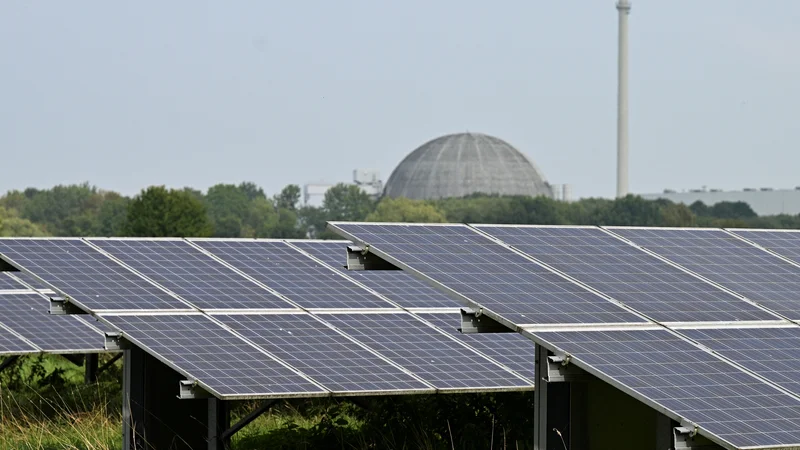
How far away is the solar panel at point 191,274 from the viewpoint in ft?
49.8

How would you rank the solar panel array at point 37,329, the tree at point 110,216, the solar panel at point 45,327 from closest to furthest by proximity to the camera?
1. the solar panel array at point 37,329
2. the solar panel at point 45,327
3. the tree at point 110,216

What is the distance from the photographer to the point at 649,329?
33.7 ft

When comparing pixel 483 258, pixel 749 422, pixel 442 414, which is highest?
pixel 483 258

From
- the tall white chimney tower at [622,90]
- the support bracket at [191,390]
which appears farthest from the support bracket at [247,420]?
the tall white chimney tower at [622,90]

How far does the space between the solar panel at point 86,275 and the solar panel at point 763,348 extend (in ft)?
21.1

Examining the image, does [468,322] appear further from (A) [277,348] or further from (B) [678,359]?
(A) [277,348]

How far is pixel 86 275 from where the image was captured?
15000 millimetres

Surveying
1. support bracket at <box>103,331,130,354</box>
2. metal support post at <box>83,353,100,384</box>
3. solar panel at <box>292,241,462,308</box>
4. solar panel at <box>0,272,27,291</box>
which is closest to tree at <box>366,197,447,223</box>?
solar panel at <box>0,272,27,291</box>

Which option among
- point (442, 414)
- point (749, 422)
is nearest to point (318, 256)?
point (442, 414)

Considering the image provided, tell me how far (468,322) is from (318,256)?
818 cm

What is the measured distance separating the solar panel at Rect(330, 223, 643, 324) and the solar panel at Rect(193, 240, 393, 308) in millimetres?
3757

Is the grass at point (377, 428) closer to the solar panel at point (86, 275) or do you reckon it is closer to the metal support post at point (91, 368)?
the solar panel at point (86, 275)

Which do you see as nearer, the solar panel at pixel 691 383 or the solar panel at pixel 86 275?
the solar panel at pixel 691 383

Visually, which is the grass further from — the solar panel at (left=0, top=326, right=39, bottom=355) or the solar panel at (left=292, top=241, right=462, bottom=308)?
the solar panel at (left=292, top=241, right=462, bottom=308)
